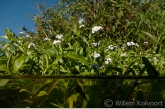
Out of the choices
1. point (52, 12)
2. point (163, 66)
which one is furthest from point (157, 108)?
point (52, 12)

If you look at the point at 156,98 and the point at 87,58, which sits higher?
the point at 87,58

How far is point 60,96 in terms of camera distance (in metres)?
0.29

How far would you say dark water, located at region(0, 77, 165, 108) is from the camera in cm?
27

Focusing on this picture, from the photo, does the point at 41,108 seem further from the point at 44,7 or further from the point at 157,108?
the point at 44,7

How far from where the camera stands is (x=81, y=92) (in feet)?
0.94

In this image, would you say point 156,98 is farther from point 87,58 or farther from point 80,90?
point 87,58

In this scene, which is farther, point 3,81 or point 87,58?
point 87,58

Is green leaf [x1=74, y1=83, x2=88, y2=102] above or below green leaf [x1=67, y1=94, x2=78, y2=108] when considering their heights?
above

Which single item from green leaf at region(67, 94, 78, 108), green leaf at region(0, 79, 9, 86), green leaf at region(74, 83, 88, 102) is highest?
green leaf at region(0, 79, 9, 86)

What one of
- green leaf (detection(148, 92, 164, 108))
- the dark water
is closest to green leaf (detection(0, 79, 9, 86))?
the dark water

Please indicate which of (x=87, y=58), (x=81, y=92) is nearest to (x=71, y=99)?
(x=81, y=92)

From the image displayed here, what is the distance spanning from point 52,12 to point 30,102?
475cm

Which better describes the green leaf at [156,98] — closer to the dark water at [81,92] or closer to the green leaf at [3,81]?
the dark water at [81,92]

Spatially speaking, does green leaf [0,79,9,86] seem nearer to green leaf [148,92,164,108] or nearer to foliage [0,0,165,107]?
foliage [0,0,165,107]
